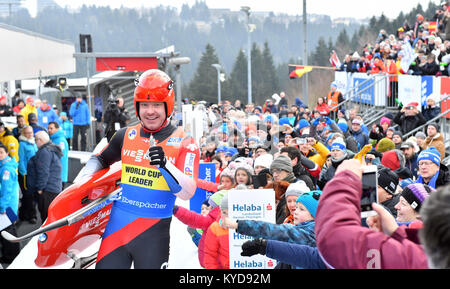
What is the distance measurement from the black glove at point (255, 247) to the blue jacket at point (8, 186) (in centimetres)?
643

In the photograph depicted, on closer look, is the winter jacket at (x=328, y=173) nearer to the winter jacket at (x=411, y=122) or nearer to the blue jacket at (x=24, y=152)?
the winter jacket at (x=411, y=122)

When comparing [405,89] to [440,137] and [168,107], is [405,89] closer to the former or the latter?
[440,137]

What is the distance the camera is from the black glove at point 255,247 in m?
3.31

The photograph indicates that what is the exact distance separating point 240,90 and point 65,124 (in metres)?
63.7

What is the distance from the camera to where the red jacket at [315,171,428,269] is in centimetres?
200

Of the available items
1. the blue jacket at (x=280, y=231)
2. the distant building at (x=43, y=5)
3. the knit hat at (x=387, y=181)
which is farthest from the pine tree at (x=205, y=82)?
the blue jacket at (x=280, y=231)

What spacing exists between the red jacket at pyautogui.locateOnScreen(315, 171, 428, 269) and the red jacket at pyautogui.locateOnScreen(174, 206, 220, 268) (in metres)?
3.54

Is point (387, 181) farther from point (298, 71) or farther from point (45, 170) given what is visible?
point (298, 71)

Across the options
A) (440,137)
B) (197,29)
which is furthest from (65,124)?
(197,29)

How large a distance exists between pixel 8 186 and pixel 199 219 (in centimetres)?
417

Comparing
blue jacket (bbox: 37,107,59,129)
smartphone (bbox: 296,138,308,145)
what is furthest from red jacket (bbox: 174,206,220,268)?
blue jacket (bbox: 37,107,59,129)

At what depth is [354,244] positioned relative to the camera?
2.01 meters

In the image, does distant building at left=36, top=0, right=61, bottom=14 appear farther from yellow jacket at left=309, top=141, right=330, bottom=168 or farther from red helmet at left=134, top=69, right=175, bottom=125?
red helmet at left=134, top=69, right=175, bottom=125

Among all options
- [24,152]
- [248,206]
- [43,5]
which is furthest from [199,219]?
[43,5]
